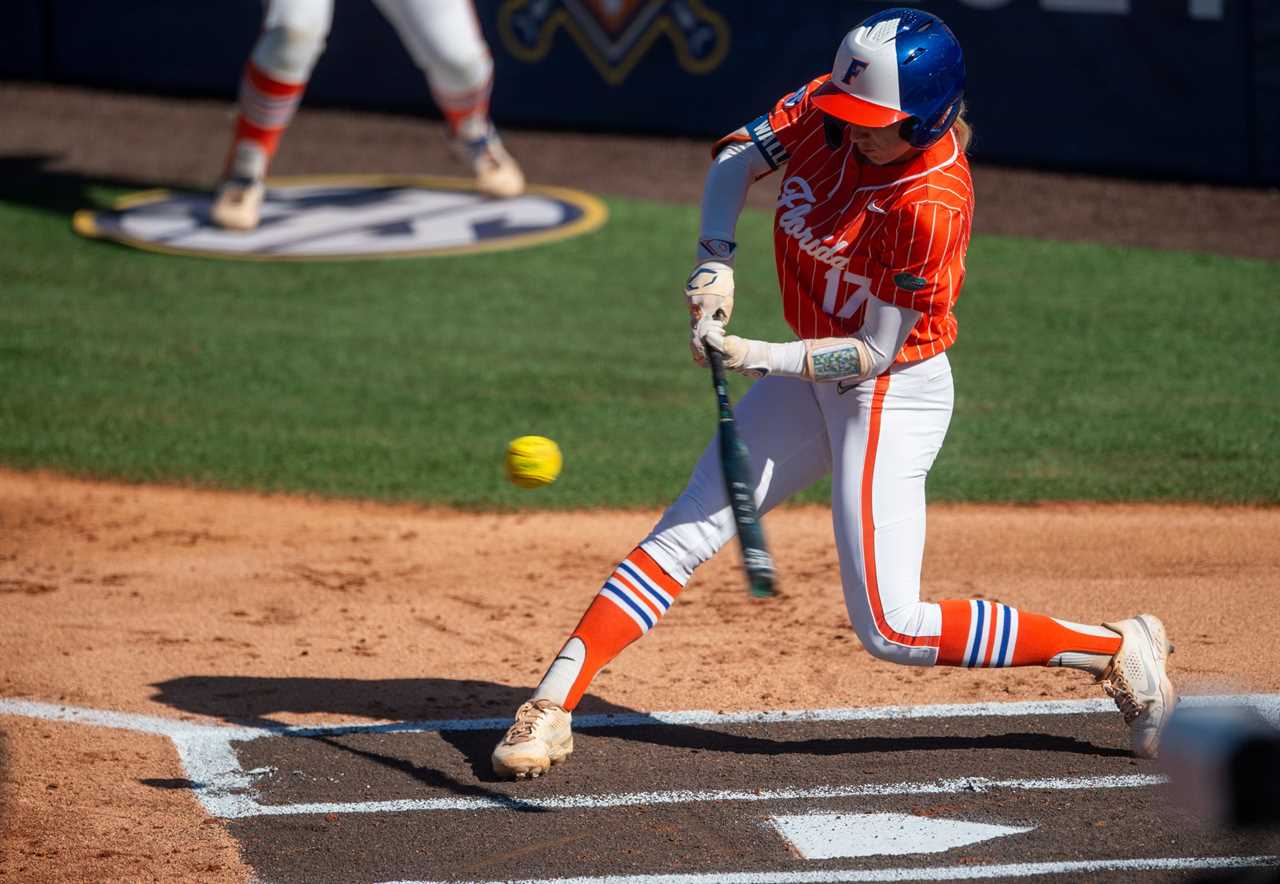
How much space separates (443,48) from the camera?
11.4 m

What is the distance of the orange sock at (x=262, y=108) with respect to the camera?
10.9 meters

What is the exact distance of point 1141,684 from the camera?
4613 millimetres

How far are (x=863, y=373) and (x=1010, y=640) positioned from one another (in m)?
0.84

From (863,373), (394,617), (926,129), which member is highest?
(926,129)

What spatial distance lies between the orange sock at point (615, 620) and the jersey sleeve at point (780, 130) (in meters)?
1.17

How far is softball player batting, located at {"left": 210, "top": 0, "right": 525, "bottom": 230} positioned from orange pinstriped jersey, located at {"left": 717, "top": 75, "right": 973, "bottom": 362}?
22.4ft

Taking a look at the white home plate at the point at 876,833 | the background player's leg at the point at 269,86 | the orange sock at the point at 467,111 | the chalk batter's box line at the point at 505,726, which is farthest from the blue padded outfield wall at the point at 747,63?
the white home plate at the point at 876,833

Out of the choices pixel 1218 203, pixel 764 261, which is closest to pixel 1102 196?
pixel 1218 203

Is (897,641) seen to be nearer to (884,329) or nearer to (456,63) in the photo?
(884,329)

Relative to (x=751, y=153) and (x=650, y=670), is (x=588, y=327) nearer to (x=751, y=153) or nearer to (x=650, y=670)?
(x=650, y=670)

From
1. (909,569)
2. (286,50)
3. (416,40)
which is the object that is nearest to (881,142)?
(909,569)

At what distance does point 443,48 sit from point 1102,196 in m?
4.81

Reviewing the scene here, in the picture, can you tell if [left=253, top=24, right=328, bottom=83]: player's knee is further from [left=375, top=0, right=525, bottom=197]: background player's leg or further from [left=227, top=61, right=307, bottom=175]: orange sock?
[left=375, top=0, right=525, bottom=197]: background player's leg

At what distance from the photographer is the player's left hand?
4387mm
